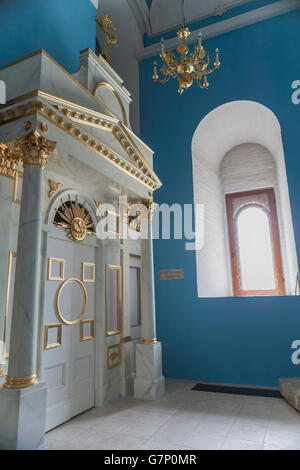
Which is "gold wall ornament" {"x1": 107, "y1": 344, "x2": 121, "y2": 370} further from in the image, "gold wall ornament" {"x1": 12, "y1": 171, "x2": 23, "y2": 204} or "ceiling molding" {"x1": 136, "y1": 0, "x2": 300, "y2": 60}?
"ceiling molding" {"x1": 136, "y1": 0, "x2": 300, "y2": 60}

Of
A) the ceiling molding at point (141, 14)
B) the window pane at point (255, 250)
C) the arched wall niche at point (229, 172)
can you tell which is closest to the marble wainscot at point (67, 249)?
the arched wall niche at point (229, 172)

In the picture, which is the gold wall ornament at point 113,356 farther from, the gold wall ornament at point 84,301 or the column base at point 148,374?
the gold wall ornament at point 84,301

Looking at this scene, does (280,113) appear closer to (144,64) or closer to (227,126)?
(227,126)

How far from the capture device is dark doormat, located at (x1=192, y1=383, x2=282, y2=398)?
4.62 metres

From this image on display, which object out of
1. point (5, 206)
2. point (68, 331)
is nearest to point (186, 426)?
point (68, 331)

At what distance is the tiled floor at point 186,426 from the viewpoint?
9.89 ft

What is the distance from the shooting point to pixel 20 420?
2471mm

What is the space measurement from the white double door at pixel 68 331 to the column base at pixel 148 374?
723mm

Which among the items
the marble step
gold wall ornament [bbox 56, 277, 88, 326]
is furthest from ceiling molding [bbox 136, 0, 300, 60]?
the marble step

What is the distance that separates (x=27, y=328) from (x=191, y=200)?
4.08 m

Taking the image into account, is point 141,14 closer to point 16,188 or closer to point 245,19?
point 245,19

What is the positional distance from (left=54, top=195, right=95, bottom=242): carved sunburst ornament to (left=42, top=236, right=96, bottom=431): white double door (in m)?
0.14

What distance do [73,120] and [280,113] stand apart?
3949mm

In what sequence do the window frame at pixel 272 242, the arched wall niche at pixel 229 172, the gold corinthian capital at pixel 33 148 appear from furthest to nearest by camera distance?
the window frame at pixel 272 242 < the arched wall niche at pixel 229 172 < the gold corinthian capital at pixel 33 148
